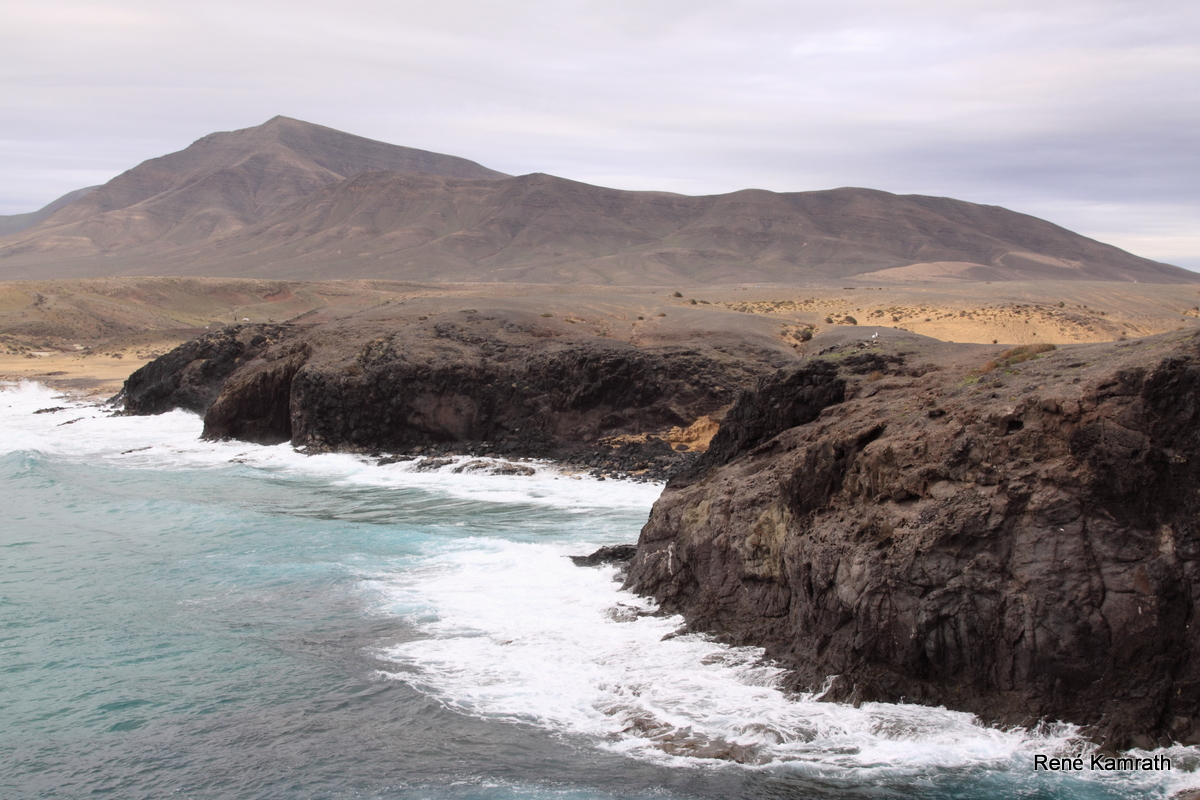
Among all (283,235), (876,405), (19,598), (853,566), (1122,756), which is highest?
(283,235)

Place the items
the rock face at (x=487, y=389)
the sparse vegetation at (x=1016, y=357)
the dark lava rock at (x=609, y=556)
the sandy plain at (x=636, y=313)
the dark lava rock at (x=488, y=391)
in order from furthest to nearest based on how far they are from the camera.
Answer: the sandy plain at (x=636, y=313), the rock face at (x=487, y=389), the dark lava rock at (x=488, y=391), the dark lava rock at (x=609, y=556), the sparse vegetation at (x=1016, y=357)

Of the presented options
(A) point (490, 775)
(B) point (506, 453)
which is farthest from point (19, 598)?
(B) point (506, 453)

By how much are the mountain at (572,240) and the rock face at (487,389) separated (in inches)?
3375

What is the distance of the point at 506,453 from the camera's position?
2477 cm

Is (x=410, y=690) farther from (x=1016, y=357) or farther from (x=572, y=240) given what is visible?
(x=572, y=240)

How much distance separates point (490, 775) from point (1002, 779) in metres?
3.99

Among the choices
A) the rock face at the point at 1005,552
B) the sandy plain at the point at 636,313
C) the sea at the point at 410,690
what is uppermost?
the sandy plain at the point at 636,313

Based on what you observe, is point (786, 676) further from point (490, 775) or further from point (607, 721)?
point (490, 775)

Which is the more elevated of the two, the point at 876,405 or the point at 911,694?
the point at 876,405

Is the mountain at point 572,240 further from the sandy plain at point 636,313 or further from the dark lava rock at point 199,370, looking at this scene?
the dark lava rock at point 199,370

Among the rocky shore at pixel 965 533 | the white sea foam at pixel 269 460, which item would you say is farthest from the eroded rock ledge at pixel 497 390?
the rocky shore at pixel 965 533

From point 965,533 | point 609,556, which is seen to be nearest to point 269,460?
point 609,556

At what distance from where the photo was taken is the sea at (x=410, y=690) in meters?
7.44

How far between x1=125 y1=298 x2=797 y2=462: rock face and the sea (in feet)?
28.8
